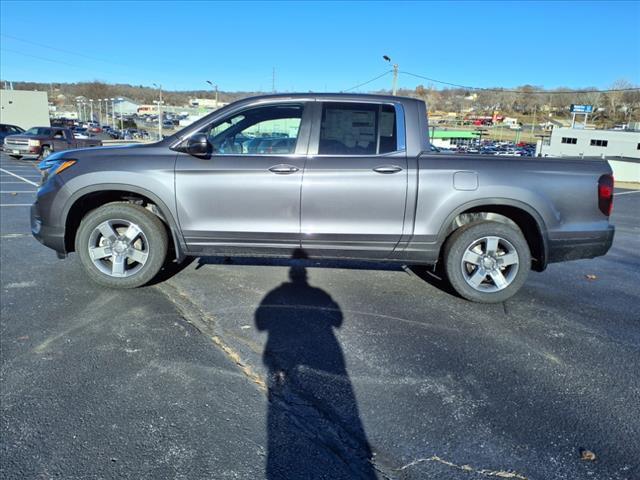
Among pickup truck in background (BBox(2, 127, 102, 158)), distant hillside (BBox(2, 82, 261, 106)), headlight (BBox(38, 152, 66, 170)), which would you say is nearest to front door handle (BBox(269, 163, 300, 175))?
headlight (BBox(38, 152, 66, 170))

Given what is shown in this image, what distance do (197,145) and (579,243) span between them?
358 cm

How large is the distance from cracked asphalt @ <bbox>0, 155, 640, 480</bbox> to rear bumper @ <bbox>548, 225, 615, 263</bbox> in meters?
0.56

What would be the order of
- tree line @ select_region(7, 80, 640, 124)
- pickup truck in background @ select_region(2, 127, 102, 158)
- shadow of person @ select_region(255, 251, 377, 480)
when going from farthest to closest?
tree line @ select_region(7, 80, 640, 124), pickup truck in background @ select_region(2, 127, 102, 158), shadow of person @ select_region(255, 251, 377, 480)

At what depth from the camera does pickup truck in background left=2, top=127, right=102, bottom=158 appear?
838 inches

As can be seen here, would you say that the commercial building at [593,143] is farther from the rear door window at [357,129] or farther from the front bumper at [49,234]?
the front bumper at [49,234]

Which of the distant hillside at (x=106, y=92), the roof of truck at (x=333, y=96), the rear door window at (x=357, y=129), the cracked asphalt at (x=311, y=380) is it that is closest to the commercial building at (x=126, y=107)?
the distant hillside at (x=106, y=92)

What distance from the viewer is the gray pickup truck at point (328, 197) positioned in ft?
13.3

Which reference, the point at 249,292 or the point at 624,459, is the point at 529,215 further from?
the point at 249,292

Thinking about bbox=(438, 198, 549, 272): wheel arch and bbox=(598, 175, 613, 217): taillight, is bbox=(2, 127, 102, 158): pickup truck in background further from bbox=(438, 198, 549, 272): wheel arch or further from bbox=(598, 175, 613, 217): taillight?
bbox=(598, 175, 613, 217): taillight

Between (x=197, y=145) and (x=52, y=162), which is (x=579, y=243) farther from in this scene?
(x=52, y=162)

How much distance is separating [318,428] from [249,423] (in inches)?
14.9

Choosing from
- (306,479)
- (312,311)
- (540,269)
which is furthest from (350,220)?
(306,479)

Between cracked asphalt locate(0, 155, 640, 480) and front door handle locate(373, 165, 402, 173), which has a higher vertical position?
front door handle locate(373, 165, 402, 173)

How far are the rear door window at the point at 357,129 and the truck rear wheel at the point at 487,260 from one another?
110cm
